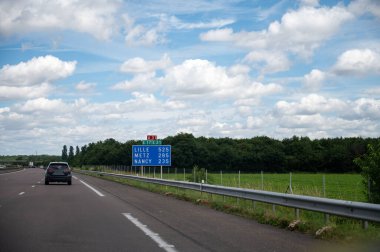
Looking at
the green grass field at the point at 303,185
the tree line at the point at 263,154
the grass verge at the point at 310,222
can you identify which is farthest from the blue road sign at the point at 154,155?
the tree line at the point at 263,154

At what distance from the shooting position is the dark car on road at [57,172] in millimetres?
35781

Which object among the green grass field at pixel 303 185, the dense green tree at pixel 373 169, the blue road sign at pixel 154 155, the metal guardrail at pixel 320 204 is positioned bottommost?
the green grass field at pixel 303 185

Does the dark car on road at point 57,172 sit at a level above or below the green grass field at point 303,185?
above

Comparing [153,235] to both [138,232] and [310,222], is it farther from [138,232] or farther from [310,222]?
[310,222]

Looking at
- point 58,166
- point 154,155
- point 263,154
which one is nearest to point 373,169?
point 154,155

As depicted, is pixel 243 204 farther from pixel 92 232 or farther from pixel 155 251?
pixel 155 251

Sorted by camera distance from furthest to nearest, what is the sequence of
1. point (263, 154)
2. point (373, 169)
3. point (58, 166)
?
point (263, 154) → point (58, 166) → point (373, 169)

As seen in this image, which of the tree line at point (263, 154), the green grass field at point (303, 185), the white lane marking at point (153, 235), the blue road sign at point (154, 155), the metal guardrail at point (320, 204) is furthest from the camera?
the tree line at point (263, 154)

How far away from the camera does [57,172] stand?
35938 mm

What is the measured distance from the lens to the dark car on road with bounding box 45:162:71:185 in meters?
35.8

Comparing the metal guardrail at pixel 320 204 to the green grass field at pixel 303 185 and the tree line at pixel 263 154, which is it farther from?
the tree line at pixel 263 154

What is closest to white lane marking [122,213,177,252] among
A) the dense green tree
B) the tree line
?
the dense green tree

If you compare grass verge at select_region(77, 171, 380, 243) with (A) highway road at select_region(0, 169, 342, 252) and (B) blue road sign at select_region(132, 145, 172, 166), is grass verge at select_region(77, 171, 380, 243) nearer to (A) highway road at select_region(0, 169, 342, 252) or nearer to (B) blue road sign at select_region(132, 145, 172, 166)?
(A) highway road at select_region(0, 169, 342, 252)

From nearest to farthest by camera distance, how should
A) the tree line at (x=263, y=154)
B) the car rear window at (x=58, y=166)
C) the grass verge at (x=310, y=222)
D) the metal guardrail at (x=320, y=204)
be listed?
the metal guardrail at (x=320, y=204), the grass verge at (x=310, y=222), the car rear window at (x=58, y=166), the tree line at (x=263, y=154)
